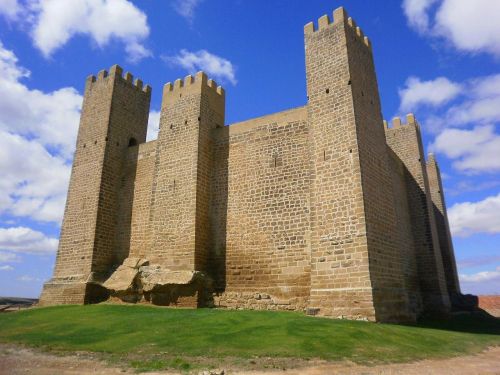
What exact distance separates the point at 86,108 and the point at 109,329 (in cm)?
1403

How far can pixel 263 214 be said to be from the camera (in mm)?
14266

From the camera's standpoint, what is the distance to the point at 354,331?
323 inches

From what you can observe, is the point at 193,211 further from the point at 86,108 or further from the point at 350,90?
the point at 86,108

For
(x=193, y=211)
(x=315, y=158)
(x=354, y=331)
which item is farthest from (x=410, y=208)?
(x=354, y=331)

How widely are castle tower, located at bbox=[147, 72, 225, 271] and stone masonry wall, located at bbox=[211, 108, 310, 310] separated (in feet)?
2.23

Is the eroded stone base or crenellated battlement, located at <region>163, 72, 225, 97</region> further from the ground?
crenellated battlement, located at <region>163, 72, 225, 97</region>

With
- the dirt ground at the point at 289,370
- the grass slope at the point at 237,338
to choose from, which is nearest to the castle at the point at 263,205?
the grass slope at the point at 237,338

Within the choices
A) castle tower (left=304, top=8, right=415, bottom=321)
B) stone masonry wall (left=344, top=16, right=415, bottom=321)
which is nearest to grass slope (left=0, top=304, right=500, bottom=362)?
castle tower (left=304, top=8, right=415, bottom=321)

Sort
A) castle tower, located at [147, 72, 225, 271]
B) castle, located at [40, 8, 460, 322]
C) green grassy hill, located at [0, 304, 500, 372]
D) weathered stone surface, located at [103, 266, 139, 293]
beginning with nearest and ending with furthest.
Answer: green grassy hill, located at [0, 304, 500, 372], castle, located at [40, 8, 460, 322], castle tower, located at [147, 72, 225, 271], weathered stone surface, located at [103, 266, 139, 293]

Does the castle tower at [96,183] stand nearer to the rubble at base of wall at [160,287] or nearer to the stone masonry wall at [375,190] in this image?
the rubble at base of wall at [160,287]

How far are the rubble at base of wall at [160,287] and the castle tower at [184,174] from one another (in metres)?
0.42

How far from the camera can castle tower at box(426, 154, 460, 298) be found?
19906mm

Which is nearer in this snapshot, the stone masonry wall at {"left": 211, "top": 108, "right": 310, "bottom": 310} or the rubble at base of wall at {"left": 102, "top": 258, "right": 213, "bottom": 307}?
the stone masonry wall at {"left": 211, "top": 108, "right": 310, "bottom": 310}

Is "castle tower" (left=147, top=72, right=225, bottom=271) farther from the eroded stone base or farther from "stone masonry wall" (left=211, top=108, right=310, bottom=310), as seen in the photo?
the eroded stone base
